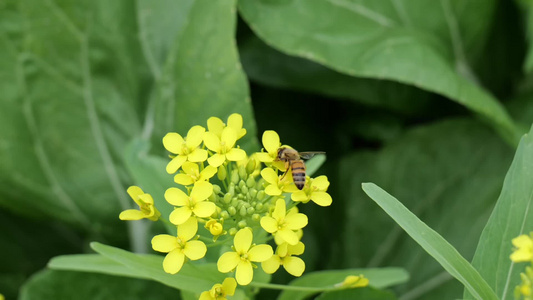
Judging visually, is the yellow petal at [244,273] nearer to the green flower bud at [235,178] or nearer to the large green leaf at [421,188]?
the green flower bud at [235,178]

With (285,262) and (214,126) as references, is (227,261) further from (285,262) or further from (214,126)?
(214,126)

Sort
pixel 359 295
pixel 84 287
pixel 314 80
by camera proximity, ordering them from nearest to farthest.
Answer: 1. pixel 359 295
2. pixel 84 287
3. pixel 314 80

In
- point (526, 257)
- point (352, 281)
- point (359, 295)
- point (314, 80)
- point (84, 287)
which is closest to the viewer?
point (526, 257)

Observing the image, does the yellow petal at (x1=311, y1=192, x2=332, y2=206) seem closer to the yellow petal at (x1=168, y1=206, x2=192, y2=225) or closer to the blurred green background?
the yellow petal at (x1=168, y1=206, x2=192, y2=225)

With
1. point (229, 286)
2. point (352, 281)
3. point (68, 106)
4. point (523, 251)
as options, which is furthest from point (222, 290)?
point (68, 106)

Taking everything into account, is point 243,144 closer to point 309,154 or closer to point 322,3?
point 309,154

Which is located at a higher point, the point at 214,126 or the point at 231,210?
the point at 214,126
